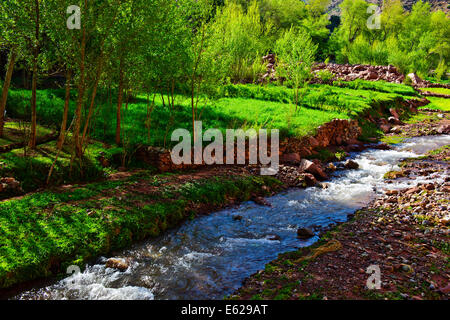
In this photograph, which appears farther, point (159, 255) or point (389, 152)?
point (389, 152)

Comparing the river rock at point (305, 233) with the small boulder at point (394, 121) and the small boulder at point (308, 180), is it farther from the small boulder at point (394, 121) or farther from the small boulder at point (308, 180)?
the small boulder at point (394, 121)

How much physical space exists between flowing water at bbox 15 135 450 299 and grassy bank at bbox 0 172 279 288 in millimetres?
505

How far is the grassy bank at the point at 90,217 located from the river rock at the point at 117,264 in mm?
620

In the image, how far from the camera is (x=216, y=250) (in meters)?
9.74

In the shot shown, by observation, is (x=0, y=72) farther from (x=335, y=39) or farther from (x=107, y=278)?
(x=335, y=39)

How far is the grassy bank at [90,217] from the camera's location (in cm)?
803

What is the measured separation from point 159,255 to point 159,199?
2894 mm

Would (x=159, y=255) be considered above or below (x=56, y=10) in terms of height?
below

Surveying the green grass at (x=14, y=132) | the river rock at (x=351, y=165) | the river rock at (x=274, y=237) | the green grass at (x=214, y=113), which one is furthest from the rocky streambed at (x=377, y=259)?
the green grass at (x=14, y=132)

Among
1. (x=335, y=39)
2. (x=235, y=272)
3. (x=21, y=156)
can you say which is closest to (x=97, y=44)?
(x=21, y=156)

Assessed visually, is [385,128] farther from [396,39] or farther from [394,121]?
[396,39]

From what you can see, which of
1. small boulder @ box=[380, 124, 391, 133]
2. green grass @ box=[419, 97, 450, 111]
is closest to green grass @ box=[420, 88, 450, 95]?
green grass @ box=[419, 97, 450, 111]

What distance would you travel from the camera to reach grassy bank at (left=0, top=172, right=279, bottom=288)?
803cm

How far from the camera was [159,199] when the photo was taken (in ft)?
38.6
